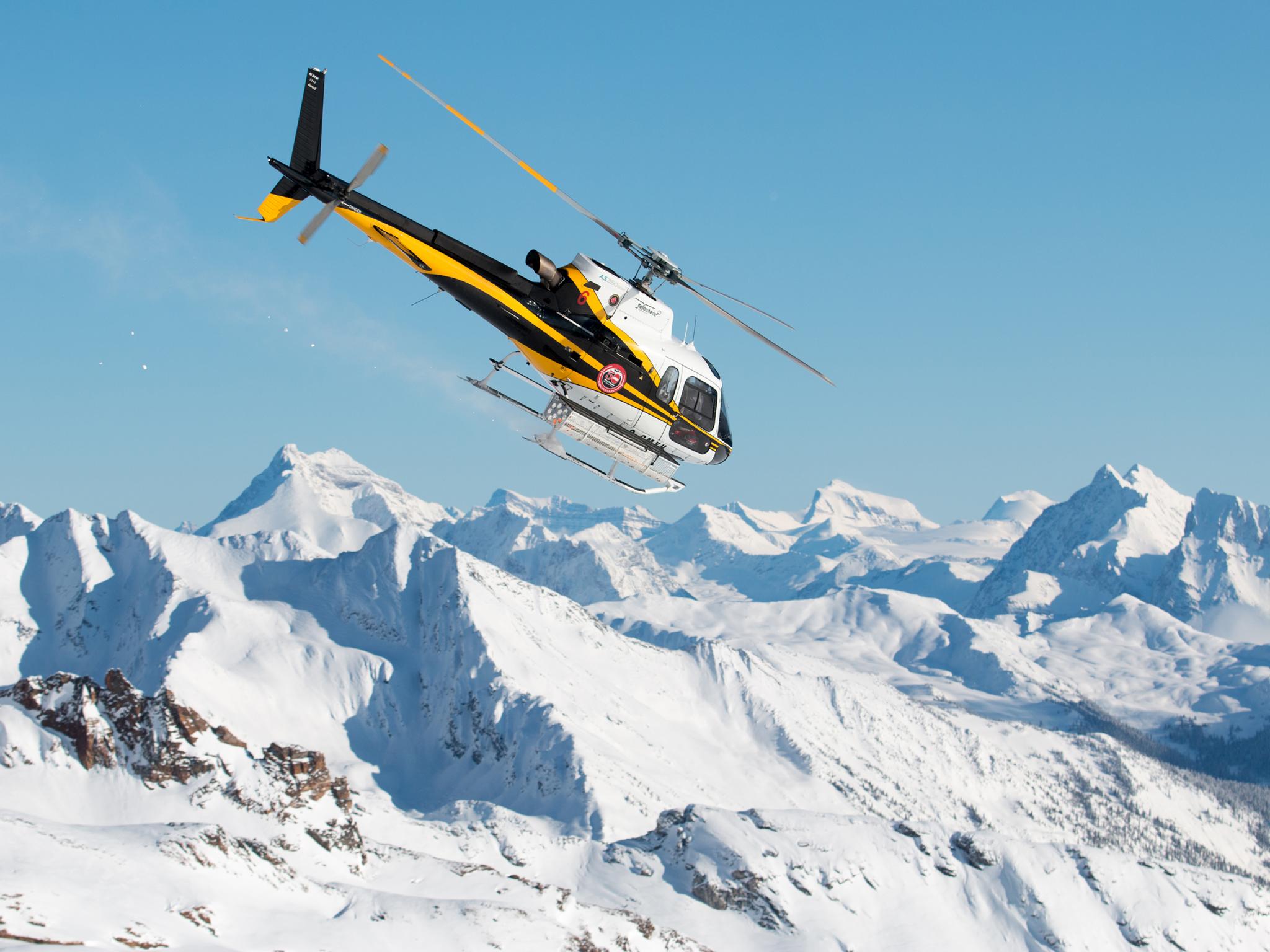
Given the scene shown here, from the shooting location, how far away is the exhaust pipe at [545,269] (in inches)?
1907

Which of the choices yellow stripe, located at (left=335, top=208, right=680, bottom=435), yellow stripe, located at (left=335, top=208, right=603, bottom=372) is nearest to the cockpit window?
yellow stripe, located at (left=335, top=208, right=680, bottom=435)

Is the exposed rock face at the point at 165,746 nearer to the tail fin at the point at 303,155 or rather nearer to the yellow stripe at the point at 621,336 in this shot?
the yellow stripe at the point at 621,336

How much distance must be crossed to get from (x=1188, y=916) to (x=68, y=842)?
171 metres

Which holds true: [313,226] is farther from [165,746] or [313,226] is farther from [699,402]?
[165,746]

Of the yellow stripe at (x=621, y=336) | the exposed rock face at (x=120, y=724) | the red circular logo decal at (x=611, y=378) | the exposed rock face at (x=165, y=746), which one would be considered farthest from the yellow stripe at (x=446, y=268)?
the exposed rock face at (x=120, y=724)

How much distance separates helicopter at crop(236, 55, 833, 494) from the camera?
4625 cm

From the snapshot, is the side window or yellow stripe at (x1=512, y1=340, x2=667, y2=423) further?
the side window

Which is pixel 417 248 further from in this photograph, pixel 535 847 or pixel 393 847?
pixel 535 847

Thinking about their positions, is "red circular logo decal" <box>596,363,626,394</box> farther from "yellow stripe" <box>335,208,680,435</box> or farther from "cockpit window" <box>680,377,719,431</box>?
"cockpit window" <box>680,377,719,431</box>

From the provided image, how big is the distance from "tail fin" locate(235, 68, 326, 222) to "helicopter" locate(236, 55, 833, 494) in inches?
1.5

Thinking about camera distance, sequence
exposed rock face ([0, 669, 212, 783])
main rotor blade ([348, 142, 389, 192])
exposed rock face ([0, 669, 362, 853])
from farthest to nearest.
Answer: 1. exposed rock face ([0, 669, 212, 783])
2. exposed rock face ([0, 669, 362, 853])
3. main rotor blade ([348, 142, 389, 192])

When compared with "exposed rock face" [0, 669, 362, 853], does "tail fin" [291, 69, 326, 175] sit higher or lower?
higher

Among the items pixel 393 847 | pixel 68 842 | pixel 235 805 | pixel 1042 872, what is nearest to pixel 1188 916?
pixel 1042 872

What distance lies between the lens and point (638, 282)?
1945 inches
